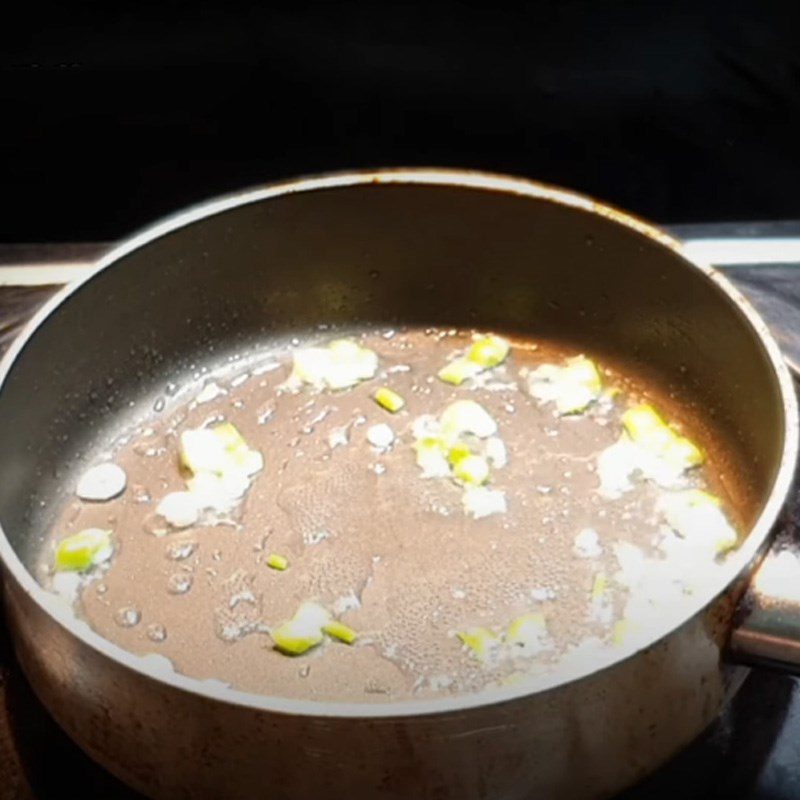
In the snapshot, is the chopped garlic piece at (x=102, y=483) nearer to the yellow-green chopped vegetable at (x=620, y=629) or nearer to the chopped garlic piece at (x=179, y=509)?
the chopped garlic piece at (x=179, y=509)

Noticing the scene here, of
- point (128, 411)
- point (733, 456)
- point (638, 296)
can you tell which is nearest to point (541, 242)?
point (638, 296)

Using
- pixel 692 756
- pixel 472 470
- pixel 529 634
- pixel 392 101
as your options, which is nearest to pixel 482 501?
pixel 472 470

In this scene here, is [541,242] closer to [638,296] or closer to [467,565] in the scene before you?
[638,296]

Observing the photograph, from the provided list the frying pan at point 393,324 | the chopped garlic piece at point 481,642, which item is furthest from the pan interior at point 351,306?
the chopped garlic piece at point 481,642

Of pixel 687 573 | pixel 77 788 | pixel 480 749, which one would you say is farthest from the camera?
pixel 687 573

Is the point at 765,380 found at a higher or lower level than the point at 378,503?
higher

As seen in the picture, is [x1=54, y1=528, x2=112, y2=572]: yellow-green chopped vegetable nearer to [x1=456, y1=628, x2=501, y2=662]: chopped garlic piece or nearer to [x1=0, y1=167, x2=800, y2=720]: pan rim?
[x1=0, y1=167, x2=800, y2=720]: pan rim
